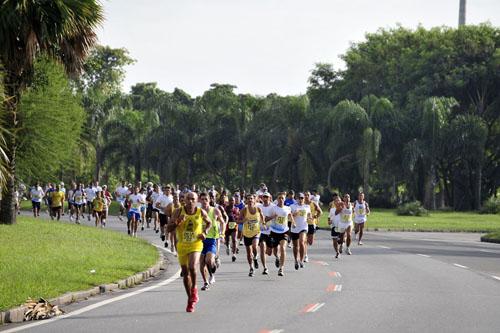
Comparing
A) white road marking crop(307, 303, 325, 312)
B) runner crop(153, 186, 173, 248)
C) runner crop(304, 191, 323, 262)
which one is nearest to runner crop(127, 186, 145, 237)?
runner crop(153, 186, 173, 248)

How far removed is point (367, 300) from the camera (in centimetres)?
1568

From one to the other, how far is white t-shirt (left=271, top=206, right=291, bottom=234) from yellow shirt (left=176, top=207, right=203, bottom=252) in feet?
21.4

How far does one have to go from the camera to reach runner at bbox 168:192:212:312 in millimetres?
14461

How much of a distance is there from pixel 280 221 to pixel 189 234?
682 centimetres

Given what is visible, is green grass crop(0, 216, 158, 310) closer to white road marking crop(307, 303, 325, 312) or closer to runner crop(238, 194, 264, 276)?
runner crop(238, 194, 264, 276)

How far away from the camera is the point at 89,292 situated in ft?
52.2

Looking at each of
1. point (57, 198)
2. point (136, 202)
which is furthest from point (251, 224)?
point (57, 198)

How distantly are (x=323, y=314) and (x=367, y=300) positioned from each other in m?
2.25

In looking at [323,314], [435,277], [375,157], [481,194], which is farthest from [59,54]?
[481,194]

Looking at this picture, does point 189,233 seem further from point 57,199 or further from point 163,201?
point 57,199

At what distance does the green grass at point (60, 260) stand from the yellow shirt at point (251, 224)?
2385 mm

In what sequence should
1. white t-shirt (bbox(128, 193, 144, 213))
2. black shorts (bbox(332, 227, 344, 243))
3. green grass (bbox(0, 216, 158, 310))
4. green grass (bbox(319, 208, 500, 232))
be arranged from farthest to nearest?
1. green grass (bbox(319, 208, 500, 232))
2. white t-shirt (bbox(128, 193, 144, 213))
3. black shorts (bbox(332, 227, 344, 243))
4. green grass (bbox(0, 216, 158, 310))

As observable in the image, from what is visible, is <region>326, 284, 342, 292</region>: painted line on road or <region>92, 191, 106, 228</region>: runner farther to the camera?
<region>92, 191, 106, 228</region>: runner

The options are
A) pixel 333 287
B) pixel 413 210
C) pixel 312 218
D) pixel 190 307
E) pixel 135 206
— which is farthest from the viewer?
pixel 413 210
